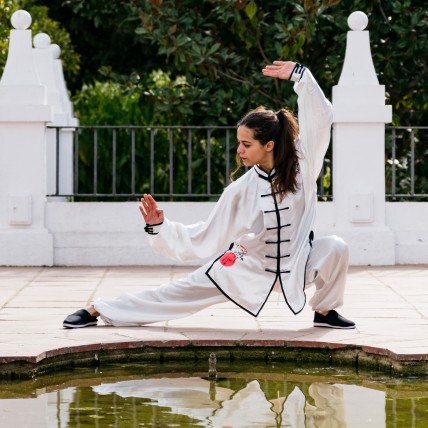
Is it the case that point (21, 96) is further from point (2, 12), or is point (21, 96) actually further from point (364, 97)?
point (2, 12)

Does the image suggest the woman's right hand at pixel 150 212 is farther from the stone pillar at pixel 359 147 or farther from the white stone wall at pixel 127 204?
the stone pillar at pixel 359 147

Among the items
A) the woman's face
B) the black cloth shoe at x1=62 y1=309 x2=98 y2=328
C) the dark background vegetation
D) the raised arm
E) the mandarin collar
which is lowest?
the black cloth shoe at x1=62 y1=309 x2=98 y2=328

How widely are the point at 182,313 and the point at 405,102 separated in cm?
806

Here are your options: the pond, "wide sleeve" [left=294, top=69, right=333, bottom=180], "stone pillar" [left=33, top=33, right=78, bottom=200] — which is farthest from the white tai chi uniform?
"stone pillar" [left=33, top=33, right=78, bottom=200]

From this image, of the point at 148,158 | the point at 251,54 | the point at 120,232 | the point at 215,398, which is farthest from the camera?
the point at 251,54

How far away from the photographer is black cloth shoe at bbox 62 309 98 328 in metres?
7.38

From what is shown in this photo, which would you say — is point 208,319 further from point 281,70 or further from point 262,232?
point 281,70

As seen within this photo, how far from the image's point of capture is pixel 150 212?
7062 millimetres

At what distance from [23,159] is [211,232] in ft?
16.6

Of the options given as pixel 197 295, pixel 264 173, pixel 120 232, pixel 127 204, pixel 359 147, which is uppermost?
pixel 359 147

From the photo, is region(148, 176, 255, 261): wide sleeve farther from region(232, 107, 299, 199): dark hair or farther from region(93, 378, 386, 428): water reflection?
region(93, 378, 386, 428): water reflection

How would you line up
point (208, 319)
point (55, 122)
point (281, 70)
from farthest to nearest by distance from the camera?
1. point (55, 122)
2. point (208, 319)
3. point (281, 70)

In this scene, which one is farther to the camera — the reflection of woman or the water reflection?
the reflection of woman

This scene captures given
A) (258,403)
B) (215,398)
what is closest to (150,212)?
(215,398)
